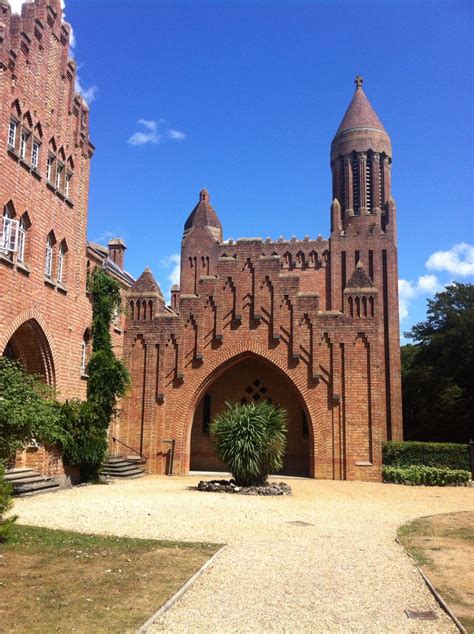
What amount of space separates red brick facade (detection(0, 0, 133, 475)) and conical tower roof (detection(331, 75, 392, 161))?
85.7 feet

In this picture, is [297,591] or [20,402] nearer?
[297,591]

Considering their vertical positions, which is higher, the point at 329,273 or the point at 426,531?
the point at 329,273

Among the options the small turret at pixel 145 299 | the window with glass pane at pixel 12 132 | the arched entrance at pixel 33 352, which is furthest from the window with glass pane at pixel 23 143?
→ the small turret at pixel 145 299

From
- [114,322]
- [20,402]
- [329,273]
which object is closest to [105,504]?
[20,402]

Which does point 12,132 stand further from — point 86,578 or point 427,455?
point 427,455

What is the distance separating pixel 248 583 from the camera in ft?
25.5

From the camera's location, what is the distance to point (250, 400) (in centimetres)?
2862

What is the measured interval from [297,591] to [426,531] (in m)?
6.11

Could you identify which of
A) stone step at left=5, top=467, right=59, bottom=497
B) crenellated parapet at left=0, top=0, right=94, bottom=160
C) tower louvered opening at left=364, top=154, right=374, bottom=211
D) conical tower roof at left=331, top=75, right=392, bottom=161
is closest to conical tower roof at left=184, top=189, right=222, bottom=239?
conical tower roof at left=331, top=75, right=392, bottom=161

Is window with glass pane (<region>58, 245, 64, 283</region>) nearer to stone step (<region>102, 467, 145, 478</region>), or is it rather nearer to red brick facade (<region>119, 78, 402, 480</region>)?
red brick facade (<region>119, 78, 402, 480</region>)

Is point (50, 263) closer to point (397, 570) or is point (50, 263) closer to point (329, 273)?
point (397, 570)

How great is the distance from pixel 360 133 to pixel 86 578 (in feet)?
136

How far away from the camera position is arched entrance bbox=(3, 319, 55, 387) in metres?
19.0

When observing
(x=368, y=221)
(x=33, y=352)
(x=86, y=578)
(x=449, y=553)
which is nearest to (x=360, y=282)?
(x=33, y=352)
